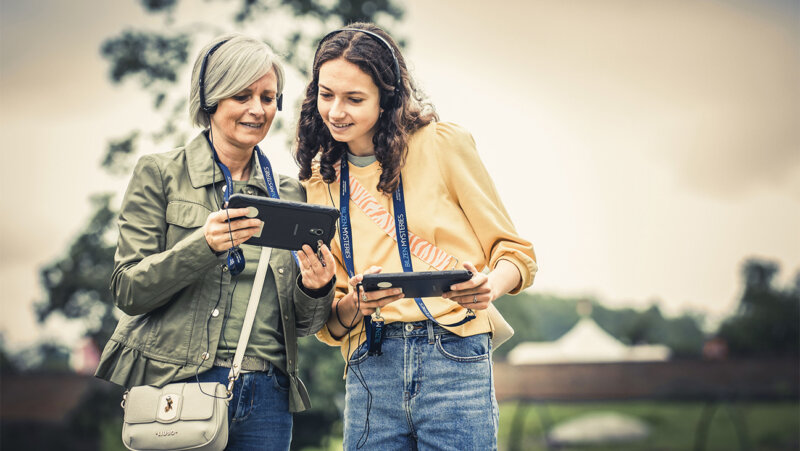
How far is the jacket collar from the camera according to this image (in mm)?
2824

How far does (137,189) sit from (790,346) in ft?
184

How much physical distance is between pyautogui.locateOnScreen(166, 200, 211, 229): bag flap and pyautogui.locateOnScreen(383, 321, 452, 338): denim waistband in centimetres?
81

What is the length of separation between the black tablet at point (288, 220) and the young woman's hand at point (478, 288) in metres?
0.48

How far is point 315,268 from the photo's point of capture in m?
2.67

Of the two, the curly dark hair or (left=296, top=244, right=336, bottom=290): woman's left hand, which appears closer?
(left=296, top=244, right=336, bottom=290): woman's left hand

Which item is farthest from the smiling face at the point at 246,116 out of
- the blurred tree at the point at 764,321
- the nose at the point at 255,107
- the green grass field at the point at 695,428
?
the blurred tree at the point at 764,321

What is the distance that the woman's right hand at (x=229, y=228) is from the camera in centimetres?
237

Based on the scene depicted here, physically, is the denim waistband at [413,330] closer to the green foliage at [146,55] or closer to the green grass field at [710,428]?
the green foliage at [146,55]

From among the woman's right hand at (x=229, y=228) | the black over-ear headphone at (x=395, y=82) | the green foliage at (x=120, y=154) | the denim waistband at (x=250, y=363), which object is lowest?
the denim waistband at (x=250, y=363)

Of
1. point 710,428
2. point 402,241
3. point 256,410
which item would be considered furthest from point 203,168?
point 710,428

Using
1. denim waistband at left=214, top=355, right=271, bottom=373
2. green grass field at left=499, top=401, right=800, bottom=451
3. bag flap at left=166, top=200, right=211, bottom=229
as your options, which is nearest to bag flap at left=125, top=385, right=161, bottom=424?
denim waistband at left=214, top=355, right=271, bottom=373

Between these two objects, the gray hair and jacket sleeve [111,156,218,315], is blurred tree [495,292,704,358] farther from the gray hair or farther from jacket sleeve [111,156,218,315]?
jacket sleeve [111,156,218,315]

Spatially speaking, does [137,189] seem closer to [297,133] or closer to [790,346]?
[297,133]

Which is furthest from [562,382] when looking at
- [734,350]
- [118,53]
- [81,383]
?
[734,350]
